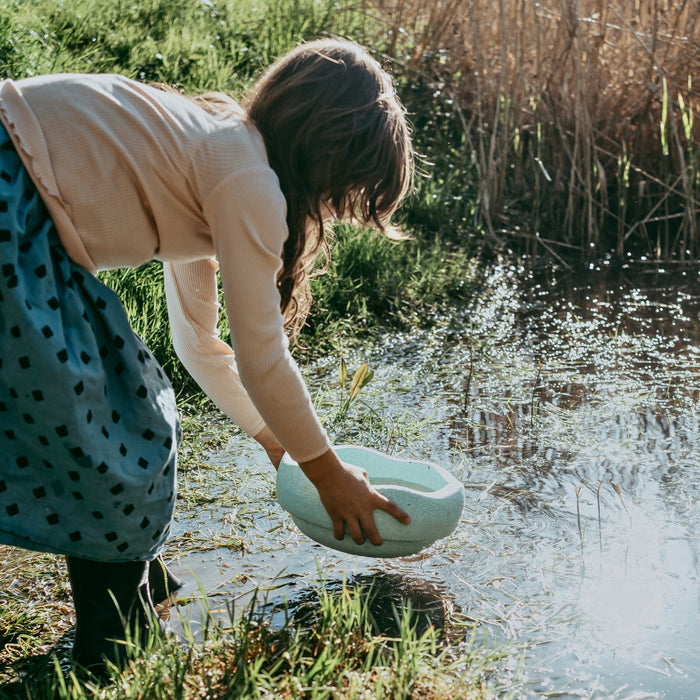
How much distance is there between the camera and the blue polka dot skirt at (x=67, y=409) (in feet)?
5.30

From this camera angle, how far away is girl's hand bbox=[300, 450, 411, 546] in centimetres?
176

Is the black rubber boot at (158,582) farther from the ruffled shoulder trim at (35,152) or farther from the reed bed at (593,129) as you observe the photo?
the reed bed at (593,129)

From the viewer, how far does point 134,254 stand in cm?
181

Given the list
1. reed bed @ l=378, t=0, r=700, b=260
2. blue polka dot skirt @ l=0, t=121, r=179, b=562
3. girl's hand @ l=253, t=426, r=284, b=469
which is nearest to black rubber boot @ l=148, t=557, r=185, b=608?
blue polka dot skirt @ l=0, t=121, r=179, b=562

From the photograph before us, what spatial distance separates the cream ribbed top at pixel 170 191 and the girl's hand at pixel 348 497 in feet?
0.12

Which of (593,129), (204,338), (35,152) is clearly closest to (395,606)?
(204,338)

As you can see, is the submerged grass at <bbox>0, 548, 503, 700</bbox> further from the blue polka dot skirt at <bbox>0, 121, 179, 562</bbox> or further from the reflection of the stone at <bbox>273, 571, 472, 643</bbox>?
the blue polka dot skirt at <bbox>0, 121, 179, 562</bbox>

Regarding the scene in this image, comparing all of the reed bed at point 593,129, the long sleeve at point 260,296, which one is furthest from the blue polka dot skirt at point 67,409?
the reed bed at point 593,129

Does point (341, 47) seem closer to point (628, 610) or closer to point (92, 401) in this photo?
point (92, 401)

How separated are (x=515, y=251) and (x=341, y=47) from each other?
2794 mm

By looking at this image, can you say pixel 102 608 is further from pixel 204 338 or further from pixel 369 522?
pixel 204 338

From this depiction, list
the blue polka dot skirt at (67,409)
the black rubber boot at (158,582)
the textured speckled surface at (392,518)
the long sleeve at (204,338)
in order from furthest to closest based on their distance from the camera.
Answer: the long sleeve at (204,338) → the black rubber boot at (158,582) → the textured speckled surface at (392,518) → the blue polka dot skirt at (67,409)

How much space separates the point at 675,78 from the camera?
170 inches

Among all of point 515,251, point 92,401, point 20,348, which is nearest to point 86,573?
point 92,401
